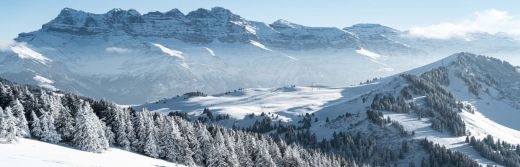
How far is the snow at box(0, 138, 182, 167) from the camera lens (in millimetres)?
93500

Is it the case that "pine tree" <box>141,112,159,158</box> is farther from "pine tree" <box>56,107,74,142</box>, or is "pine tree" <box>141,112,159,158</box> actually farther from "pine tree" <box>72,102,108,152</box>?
"pine tree" <box>56,107,74,142</box>

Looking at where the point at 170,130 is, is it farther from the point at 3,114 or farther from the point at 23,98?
the point at 3,114

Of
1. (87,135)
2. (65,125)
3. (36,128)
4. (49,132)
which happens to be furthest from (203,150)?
(36,128)

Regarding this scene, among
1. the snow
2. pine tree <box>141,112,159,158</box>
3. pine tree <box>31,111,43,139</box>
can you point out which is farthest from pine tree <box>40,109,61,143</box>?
pine tree <box>141,112,159,158</box>

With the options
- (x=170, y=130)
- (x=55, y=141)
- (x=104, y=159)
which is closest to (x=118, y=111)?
(x=170, y=130)

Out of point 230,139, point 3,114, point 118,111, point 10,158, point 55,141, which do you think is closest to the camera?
point 10,158

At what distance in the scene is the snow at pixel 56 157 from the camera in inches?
3681

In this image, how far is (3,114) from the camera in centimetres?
10962

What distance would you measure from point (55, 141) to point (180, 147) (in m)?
26.8

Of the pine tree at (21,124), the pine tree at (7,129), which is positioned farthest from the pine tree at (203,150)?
the pine tree at (7,129)

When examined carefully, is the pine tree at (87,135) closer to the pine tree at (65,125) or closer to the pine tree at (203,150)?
the pine tree at (65,125)

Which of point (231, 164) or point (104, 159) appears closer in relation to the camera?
point (104, 159)

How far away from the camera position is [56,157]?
102m

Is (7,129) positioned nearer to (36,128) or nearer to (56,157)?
(56,157)
